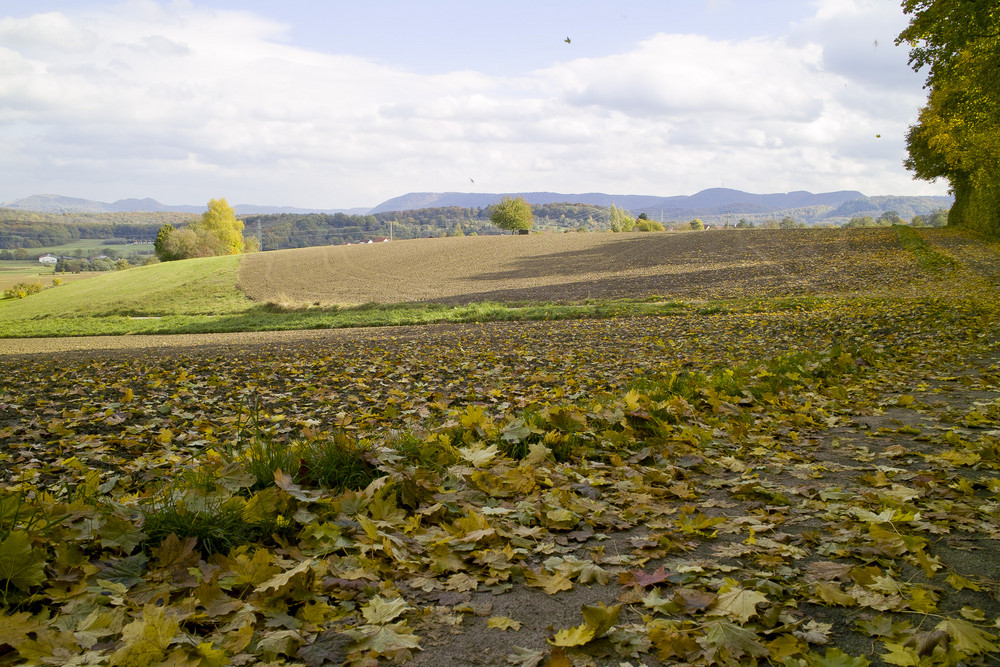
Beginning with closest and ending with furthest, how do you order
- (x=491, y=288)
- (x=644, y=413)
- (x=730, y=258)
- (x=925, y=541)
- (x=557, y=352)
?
1. (x=925, y=541)
2. (x=644, y=413)
3. (x=557, y=352)
4. (x=491, y=288)
5. (x=730, y=258)

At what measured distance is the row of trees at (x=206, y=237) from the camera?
7894cm

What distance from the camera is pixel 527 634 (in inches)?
96.3

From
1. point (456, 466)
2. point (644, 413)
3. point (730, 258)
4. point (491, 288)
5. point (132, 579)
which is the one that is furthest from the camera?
point (730, 258)

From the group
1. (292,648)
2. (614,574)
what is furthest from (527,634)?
(292,648)

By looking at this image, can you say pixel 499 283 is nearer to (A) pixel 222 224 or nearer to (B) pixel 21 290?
(B) pixel 21 290

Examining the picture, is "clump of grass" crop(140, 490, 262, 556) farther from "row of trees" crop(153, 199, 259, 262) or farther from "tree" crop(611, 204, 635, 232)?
"tree" crop(611, 204, 635, 232)

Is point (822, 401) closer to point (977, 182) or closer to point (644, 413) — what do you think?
point (644, 413)

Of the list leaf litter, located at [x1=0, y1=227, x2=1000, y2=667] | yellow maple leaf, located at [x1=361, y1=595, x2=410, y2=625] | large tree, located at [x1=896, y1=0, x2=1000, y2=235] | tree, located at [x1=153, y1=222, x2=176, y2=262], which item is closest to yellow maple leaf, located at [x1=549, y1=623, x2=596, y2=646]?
leaf litter, located at [x1=0, y1=227, x2=1000, y2=667]

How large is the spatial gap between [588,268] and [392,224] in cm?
11677

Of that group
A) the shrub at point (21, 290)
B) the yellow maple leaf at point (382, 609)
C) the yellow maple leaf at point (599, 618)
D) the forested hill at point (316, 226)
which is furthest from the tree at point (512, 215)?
the yellow maple leaf at point (599, 618)

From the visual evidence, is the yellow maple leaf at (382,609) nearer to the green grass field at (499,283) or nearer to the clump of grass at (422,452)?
the clump of grass at (422,452)

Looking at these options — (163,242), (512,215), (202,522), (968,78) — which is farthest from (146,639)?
(512,215)

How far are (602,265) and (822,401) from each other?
39377 millimetres

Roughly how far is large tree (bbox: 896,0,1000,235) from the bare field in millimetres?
6177
